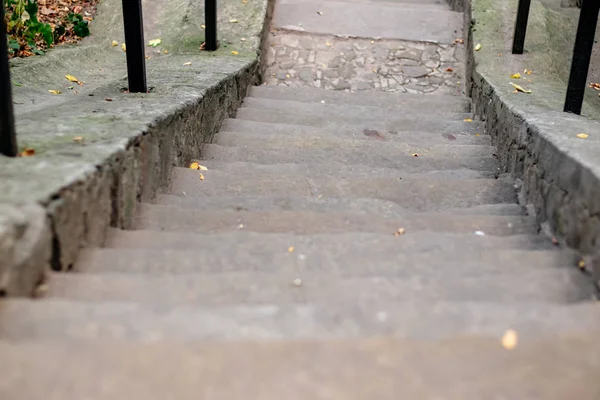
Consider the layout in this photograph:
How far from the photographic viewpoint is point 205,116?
348 cm

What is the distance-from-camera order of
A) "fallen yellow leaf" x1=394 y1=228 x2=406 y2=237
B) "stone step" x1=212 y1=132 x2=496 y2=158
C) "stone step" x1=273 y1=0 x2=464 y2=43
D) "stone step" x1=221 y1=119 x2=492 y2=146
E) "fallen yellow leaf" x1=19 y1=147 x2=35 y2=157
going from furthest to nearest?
"stone step" x1=273 y1=0 x2=464 y2=43 → "stone step" x1=221 y1=119 x2=492 y2=146 → "stone step" x1=212 y1=132 x2=496 y2=158 → "fallen yellow leaf" x1=394 y1=228 x2=406 y2=237 → "fallen yellow leaf" x1=19 y1=147 x2=35 y2=157

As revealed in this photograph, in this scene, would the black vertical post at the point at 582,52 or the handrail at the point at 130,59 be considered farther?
the black vertical post at the point at 582,52

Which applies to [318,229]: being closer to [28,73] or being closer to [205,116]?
[205,116]

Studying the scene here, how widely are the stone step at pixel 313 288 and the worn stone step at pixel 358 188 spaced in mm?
1062

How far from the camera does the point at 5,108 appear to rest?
71.8 inches

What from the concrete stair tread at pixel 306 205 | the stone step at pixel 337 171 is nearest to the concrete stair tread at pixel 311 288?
the concrete stair tread at pixel 306 205

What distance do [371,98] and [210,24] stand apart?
1511 mm

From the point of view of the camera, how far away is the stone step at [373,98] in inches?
185

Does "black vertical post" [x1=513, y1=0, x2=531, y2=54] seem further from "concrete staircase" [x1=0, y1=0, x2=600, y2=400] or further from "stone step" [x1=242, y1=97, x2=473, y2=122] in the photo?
"concrete staircase" [x1=0, y1=0, x2=600, y2=400]

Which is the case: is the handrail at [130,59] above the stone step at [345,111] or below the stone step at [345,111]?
above

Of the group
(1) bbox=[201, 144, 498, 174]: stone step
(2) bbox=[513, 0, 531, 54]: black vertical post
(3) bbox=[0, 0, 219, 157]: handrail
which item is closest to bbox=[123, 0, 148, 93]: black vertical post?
(3) bbox=[0, 0, 219, 157]: handrail

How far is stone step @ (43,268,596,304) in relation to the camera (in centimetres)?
151

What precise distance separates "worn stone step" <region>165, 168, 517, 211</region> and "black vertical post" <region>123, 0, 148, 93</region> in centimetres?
62

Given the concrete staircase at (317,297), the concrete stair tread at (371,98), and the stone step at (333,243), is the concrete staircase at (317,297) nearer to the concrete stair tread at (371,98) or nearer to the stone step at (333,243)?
the stone step at (333,243)
